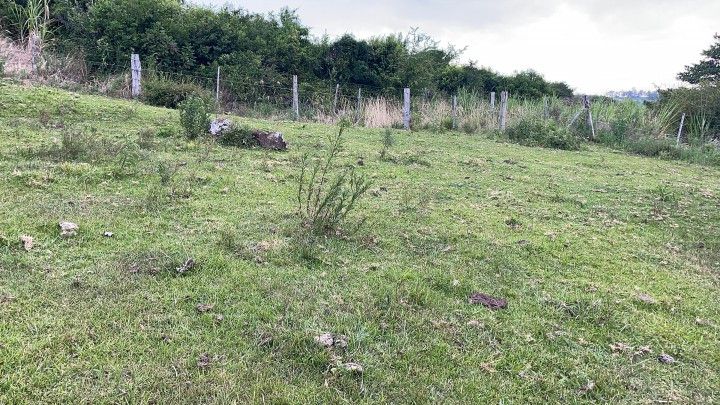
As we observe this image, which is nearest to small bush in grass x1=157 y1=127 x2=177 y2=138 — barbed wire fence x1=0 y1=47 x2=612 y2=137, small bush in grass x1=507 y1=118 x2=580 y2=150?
barbed wire fence x1=0 y1=47 x2=612 y2=137

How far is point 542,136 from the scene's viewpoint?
14.2 meters

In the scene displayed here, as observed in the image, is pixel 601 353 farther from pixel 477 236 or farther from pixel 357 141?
pixel 357 141

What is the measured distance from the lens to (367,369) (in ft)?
8.46

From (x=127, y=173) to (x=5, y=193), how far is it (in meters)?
1.31

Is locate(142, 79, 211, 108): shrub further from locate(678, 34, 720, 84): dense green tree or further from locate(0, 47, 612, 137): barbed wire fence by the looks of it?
locate(678, 34, 720, 84): dense green tree

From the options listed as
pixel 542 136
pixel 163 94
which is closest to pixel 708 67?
pixel 542 136

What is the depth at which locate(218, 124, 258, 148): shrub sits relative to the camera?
834cm

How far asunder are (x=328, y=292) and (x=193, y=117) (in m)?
5.65

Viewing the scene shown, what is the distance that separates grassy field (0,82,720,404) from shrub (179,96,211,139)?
1402 millimetres

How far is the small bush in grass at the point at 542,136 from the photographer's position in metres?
14.0

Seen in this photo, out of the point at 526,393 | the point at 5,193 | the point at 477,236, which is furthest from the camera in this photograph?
the point at 477,236

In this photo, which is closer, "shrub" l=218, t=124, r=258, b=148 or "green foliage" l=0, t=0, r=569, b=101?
"shrub" l=218, t=124, r=258, b=148

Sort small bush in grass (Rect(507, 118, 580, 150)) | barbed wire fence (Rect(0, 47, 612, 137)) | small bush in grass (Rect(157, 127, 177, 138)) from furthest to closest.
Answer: small bush in grass (Rect(507, 118, 580, 150)) < barbed wire fence (Rect(0, 47, 612, 137)) < small bush in grass (Rect(157, 127, 177, 138))

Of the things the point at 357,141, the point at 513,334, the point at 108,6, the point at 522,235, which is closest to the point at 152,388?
the point at 513,334
